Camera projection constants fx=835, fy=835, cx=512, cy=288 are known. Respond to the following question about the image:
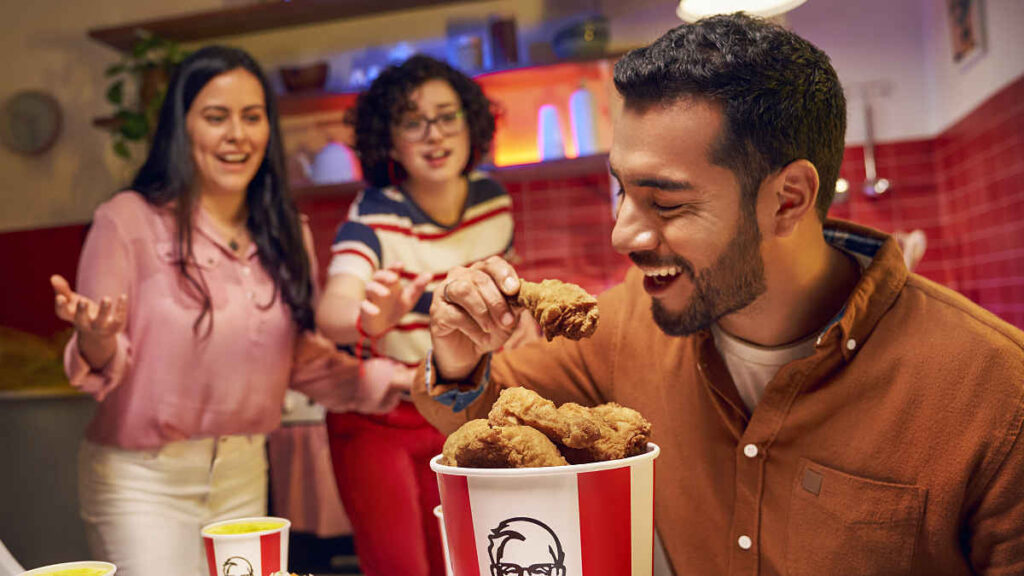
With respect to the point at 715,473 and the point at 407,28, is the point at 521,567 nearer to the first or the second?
the point at 715,473

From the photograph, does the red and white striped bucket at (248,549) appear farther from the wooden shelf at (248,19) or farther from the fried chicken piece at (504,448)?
the wooden shelf at (248,19)

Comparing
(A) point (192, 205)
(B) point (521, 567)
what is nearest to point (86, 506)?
(A) point (192, 205)

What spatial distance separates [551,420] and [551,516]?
0.29 feet

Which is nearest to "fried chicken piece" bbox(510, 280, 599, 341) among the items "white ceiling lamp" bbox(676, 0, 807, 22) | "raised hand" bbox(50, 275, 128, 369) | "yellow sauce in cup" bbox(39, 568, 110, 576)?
"yellow sauce in cup" bbox(39, 568, 110, 576)

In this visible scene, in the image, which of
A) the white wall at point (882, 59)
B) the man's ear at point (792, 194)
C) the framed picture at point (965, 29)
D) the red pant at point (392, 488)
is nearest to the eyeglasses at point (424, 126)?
the red pant at point (392, 488)

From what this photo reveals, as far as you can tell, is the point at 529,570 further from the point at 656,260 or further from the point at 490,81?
the point at 490,81

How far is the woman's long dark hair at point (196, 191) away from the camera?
1855 millimetres

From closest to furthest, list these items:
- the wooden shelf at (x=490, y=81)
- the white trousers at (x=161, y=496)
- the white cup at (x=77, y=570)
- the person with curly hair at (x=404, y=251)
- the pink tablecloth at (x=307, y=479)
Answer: the white cup at (x=77, y=570)
the white trousers at (x=161, y=496)
the person with curly hair at (x=404, y=251)
the pink tablecloth at (x=307, y=479)
the wooden shelf at (x=490, y=81)

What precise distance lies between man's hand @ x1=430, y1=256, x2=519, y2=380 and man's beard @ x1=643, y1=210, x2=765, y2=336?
235 millimetres

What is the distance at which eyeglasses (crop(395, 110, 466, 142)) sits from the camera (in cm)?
205

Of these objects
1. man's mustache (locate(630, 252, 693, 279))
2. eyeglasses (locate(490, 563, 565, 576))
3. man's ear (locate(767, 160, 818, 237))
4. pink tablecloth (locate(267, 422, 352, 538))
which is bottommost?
pink tablecloth (locate(267, 422, 352, 538))

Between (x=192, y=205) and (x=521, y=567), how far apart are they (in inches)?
59.2

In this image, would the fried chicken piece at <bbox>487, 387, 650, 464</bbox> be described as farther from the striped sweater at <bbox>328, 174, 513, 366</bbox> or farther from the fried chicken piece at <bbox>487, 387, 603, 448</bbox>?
the striped sweater at <bbox>328, 174, 513, 366</bbox>

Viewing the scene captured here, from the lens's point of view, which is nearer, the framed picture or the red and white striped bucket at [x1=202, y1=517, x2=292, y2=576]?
the red and white striped bucket at [x1=202, y1=517, x2=292, y2=576]
